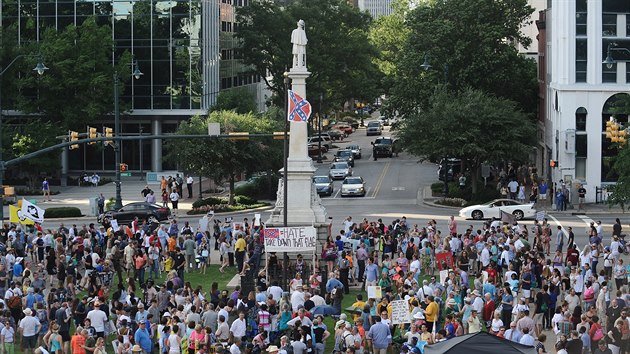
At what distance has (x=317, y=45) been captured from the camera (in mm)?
91500

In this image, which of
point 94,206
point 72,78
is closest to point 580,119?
point 94,206

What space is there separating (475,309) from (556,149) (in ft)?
128

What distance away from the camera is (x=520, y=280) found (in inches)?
1304

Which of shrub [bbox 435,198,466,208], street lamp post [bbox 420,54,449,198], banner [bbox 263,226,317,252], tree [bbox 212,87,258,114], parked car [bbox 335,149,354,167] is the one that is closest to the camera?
banner [bbox 263,226,317,252]

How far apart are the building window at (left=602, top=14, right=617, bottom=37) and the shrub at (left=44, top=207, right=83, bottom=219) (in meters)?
27.1

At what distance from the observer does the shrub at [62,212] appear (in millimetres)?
59531

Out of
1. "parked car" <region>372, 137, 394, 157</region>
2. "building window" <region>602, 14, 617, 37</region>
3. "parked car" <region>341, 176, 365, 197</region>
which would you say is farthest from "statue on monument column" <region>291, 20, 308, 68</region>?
"parked car" <region>372, 137, 394, 157</region>

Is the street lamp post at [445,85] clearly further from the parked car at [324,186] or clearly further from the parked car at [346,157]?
the parked car at [346,157]

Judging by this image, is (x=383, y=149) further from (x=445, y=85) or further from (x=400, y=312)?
(x=400, y=312)

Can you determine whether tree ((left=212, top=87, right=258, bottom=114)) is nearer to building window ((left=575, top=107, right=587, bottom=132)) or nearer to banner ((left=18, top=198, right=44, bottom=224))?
building window ((left=575, top=107, right=587, bottom=132))

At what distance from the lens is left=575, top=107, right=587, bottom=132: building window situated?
64.2 metres

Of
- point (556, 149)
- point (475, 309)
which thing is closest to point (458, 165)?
point (556, 149)

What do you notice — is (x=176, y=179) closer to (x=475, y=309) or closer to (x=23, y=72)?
(x=23, y=72)

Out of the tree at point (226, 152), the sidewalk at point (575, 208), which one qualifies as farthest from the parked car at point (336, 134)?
the sidewalk at point (575, 208)
